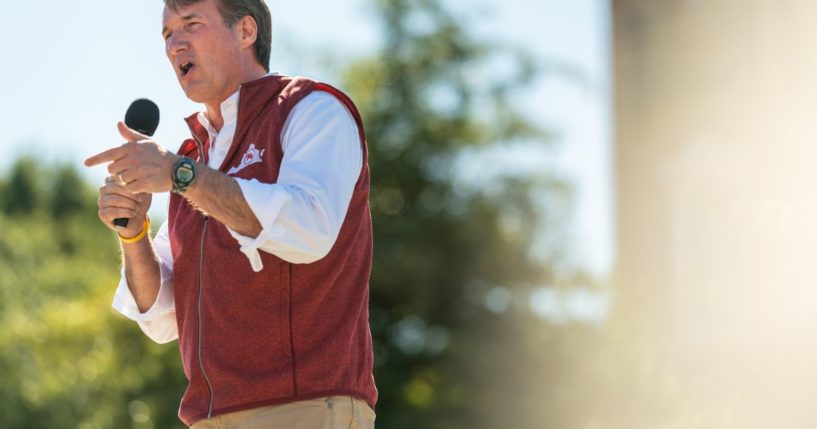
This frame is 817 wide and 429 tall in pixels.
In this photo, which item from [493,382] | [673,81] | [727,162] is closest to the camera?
[727,162]

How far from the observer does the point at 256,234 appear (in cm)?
299

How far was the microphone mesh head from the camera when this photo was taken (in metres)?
3.43

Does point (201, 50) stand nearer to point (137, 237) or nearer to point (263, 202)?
point (137, 237)

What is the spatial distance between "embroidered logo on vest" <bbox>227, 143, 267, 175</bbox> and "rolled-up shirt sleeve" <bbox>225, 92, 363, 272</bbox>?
75 mm

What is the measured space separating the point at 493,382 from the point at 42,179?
136 feet

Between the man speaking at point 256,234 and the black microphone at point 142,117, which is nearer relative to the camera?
the man speaking at point 256,234

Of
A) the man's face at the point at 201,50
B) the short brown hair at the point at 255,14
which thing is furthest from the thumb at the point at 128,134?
the short brown hair at the point at 255,14

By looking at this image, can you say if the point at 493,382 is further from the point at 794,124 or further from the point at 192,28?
the point at 192,28

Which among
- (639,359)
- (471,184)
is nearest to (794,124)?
(639,359)

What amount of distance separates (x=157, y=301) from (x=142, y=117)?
0.47m

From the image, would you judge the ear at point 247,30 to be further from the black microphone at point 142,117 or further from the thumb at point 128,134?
the thumb at point 128,134

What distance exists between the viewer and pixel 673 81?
1385cm

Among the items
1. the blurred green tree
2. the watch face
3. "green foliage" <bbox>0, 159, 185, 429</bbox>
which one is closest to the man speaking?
the watch face

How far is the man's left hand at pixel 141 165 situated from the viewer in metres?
2.92
